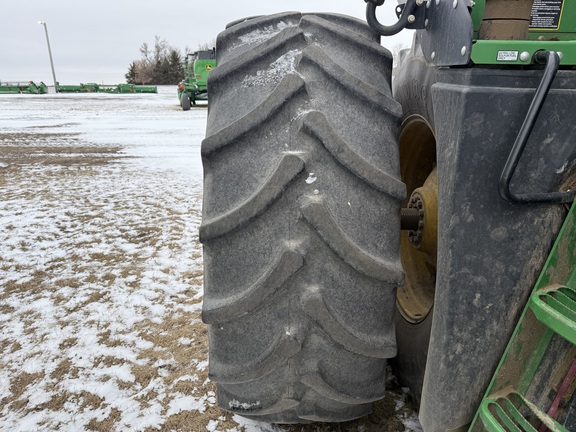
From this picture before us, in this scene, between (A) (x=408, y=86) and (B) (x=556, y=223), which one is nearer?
(B) (x=556, y=223)

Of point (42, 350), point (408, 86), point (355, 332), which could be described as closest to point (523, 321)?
point (355, 332)

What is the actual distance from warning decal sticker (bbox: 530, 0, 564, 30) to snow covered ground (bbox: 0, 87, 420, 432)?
4.65 ft

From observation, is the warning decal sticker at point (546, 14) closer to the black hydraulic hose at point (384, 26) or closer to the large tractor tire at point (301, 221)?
the black hydraulic hose at point (384, 26)

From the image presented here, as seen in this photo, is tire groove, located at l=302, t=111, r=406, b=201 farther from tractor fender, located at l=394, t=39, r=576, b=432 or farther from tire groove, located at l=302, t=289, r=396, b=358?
tire groove, located at l=302, t=289, r=396, b=358

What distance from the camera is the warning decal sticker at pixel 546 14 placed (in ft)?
3.31

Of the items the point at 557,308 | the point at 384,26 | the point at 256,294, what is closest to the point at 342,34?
the point at 384,26

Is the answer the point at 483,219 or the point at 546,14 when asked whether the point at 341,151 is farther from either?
the point at 546,14

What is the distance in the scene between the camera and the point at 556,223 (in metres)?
1.01

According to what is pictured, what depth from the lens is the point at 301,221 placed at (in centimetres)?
111

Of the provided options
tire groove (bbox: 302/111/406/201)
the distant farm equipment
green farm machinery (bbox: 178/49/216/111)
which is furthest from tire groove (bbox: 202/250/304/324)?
the distant farm equipment

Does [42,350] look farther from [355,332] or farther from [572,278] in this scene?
[572,278]

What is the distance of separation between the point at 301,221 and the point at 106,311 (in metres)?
1.95

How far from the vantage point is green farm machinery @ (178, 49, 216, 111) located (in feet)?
58.6

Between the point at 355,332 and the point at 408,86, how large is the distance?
3.05 feet
